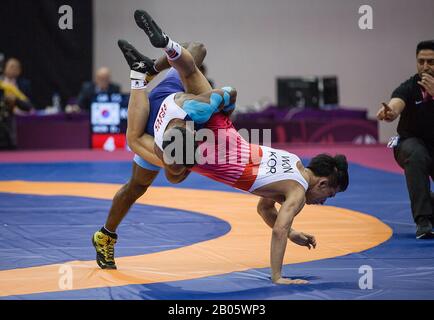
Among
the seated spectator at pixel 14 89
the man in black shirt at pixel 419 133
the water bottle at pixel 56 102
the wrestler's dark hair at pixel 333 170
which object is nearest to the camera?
the wrestler's dark hair at pixel 333 170

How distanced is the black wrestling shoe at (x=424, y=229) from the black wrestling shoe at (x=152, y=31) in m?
2.30

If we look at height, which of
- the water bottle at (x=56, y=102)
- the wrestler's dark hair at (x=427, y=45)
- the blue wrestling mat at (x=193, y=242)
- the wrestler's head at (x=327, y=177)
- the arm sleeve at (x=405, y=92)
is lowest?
the blue wrestling mat at (x=193, y=242)

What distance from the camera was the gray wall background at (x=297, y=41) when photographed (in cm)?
1548

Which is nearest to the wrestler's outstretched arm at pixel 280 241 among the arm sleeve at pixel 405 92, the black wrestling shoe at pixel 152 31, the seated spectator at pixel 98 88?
the black wrestling shoe at pixel 152 31

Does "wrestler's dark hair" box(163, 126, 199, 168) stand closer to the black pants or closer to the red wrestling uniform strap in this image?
the red wrestling uniform strap

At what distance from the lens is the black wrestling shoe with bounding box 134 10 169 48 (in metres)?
4.74

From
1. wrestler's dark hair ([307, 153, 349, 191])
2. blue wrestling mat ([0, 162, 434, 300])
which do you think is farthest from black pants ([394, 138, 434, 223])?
wrestler's dark hair ([307, 153, 349, 191])

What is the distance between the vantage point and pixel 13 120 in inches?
462

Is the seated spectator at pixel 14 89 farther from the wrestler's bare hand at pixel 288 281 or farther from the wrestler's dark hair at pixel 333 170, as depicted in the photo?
the wrestler's bare hand at pixel 288 281

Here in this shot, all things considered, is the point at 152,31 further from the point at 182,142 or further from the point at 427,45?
the point at 427,45

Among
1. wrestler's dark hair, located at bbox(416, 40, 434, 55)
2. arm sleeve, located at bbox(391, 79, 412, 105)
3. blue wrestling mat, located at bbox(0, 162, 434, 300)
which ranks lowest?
blue wrestling mat, located at bbox(0, 162, 434, 300)

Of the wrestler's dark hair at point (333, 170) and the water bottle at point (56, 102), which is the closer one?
the wrestler's dark hair at point (333, 170)

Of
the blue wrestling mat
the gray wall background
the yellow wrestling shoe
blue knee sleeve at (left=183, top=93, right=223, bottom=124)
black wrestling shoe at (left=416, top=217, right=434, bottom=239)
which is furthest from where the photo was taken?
the gray wall background

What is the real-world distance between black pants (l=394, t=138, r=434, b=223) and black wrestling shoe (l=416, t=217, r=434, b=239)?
5cm
